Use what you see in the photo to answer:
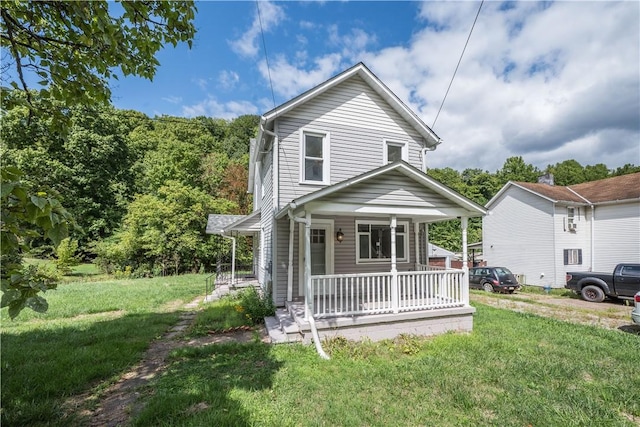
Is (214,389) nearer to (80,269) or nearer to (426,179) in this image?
(426,179)

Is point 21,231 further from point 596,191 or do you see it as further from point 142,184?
point 142,184

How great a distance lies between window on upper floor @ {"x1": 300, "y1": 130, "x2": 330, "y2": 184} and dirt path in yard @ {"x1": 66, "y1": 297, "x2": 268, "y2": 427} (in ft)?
14.7

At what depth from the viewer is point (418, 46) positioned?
316 inches

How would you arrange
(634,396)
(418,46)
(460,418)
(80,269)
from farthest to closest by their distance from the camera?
(80,269) → (418,46) → (634,396) → (460,418)

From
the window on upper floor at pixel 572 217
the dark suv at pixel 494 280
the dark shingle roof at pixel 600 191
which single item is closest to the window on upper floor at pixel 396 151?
the dark suv at pixel 494 280

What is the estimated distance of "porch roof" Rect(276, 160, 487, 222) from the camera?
254 inches

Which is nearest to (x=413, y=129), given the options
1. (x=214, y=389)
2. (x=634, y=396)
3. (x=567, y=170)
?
(x=634, y=396)

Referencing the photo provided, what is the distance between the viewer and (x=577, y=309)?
38.5 feet

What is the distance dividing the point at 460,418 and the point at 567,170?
54933 millimetres

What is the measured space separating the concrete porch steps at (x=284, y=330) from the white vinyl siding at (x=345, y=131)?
10.3 feet

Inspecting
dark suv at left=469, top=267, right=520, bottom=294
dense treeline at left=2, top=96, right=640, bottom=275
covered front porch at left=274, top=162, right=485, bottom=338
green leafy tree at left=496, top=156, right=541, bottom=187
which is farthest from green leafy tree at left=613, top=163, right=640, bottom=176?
covered front porch at left=274, top=162, right=485, bottom=338

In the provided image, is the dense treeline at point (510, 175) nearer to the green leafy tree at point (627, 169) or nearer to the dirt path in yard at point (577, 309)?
the green leafy tree at point (627, 169)

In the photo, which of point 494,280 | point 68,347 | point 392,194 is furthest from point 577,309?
point 68,347

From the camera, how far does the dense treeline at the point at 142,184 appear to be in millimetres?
21047
